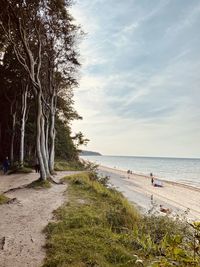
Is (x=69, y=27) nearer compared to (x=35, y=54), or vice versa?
(x=69, y=27)

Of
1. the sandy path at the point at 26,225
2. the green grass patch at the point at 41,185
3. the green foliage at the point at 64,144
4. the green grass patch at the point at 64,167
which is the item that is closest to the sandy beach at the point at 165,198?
the green grass patch at the point at 64,167

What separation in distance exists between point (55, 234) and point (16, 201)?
5.57m

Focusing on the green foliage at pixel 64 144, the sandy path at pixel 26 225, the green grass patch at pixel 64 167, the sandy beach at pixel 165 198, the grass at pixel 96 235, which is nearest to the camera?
the grass at pixel 96 235

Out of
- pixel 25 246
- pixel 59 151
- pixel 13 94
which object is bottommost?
pixel 25 246

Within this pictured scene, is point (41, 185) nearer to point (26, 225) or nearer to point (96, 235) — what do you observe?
point (26, 225)

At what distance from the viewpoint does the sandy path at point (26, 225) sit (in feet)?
23.3

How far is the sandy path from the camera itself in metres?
7.11

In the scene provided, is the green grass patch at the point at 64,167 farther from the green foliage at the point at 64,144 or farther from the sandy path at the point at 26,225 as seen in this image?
the sandy path at the point at 26,225

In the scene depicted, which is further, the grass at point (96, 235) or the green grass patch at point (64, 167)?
the green grass patch at point (64, 167)

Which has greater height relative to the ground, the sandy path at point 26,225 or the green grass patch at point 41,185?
the green grass patch at point 41,185

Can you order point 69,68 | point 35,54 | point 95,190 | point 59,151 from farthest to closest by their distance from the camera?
point 59,151 → point 69,68 → point 35,54 → point 95,190

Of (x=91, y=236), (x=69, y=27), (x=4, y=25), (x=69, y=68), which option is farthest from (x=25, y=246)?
(x=69, y=68)

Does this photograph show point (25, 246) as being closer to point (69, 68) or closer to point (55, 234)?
point (55, 234)

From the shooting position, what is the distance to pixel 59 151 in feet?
150
